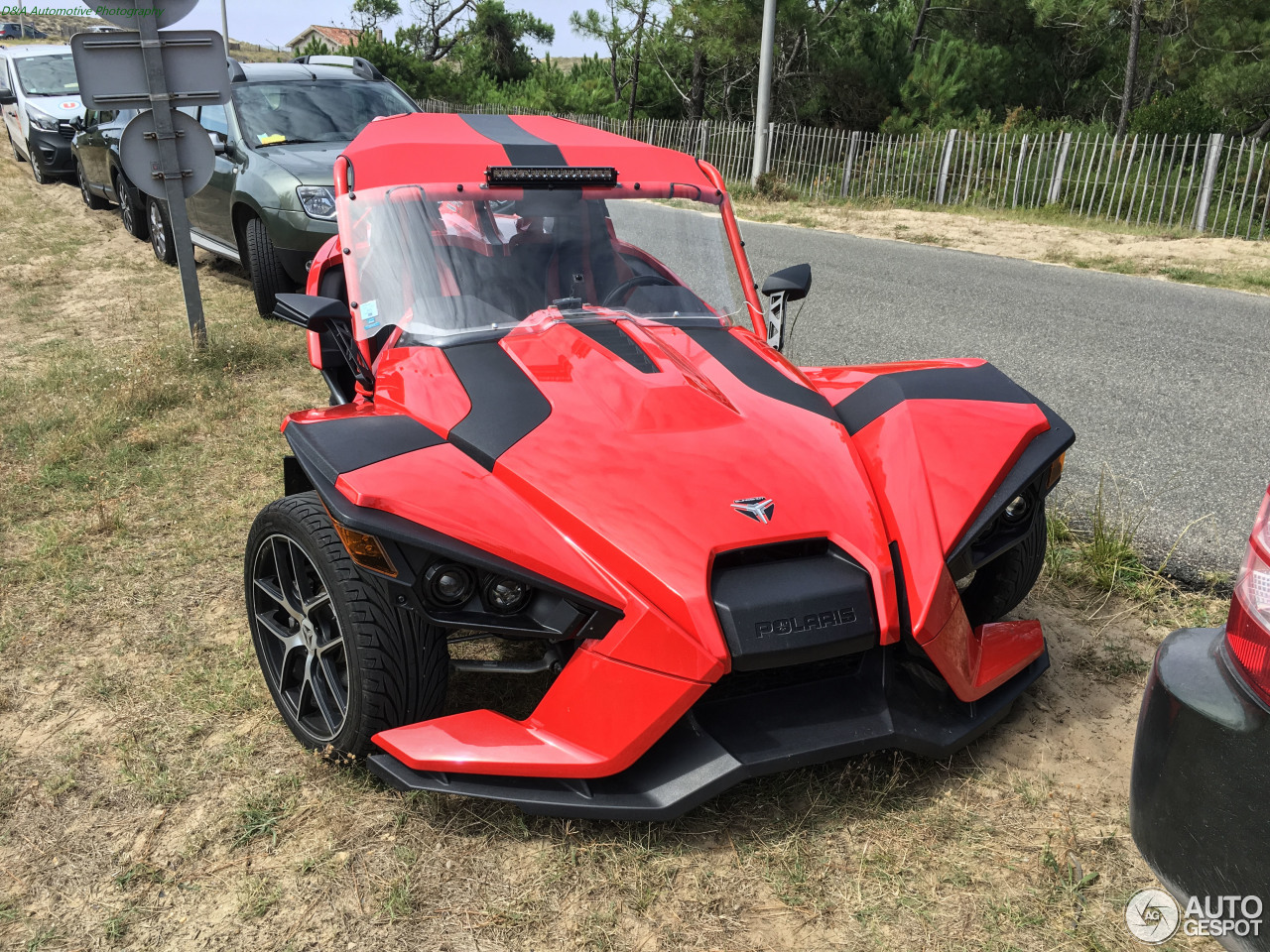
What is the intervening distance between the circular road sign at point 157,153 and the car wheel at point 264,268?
3.76ft

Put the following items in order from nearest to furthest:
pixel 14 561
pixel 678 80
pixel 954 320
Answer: pixel 14 561
pixel 954 320
pixel 678 80

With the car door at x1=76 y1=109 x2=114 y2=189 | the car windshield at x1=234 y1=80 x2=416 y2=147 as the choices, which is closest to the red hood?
the car windshield at x1=234 y1=80 x2=416 y2=147

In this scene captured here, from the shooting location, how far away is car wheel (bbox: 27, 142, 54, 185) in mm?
15878

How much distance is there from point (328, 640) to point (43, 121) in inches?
633

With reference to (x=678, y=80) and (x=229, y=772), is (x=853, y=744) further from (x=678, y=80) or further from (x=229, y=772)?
(x=678, y=80)

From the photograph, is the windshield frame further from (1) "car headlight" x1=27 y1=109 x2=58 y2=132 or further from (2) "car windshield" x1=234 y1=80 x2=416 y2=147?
(1) "car headlight" x1=27 y1=109 x2=58 y2=132

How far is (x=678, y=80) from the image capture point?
1099 inches

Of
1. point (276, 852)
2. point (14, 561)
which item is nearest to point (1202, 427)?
point (276, 852)

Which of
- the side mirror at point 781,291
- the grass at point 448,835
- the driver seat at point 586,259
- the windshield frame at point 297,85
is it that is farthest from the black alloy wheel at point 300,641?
the windshield frame at point 297,85

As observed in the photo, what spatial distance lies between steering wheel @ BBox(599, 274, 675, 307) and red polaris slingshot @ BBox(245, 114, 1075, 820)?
27mm

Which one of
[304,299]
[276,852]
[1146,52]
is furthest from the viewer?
[1146,52]

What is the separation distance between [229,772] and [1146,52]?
97.6 feet

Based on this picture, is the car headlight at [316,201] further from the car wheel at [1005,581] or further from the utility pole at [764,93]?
the utility pole at [764,93]

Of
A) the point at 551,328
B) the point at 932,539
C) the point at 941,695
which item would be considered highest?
the point at 551,328
